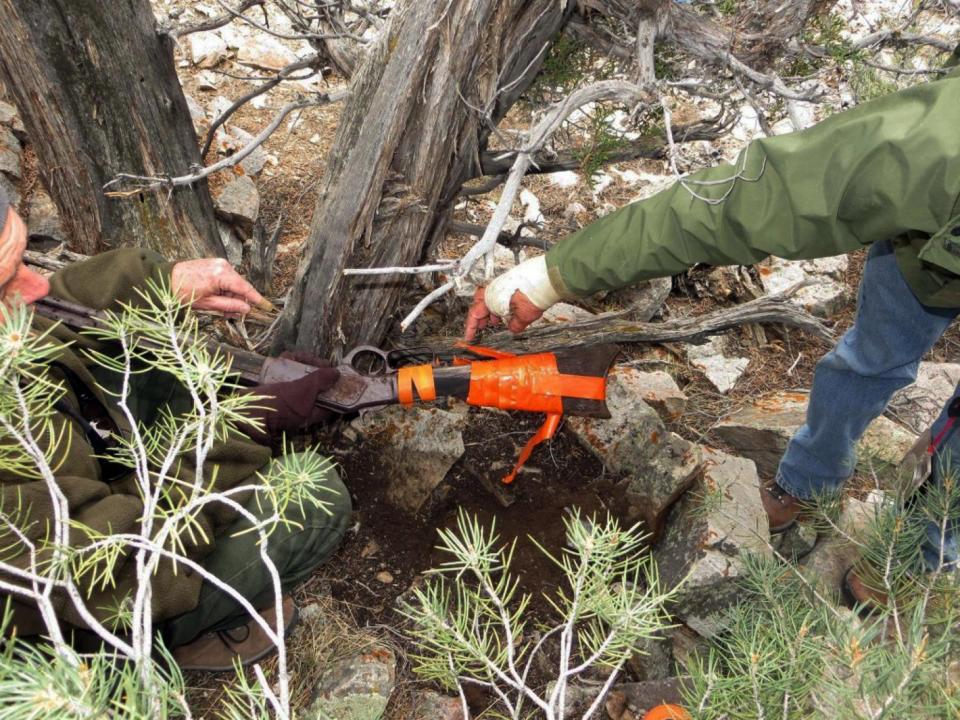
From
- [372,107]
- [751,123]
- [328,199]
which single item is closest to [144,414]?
[328,199]

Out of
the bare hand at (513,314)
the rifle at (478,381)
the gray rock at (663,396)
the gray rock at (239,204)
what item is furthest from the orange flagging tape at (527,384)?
the gray rock at (239,204)

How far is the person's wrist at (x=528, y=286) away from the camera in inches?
89.4

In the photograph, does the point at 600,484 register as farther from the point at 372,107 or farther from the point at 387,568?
the point at 372,107

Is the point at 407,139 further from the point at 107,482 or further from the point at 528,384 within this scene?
the point at 107,482

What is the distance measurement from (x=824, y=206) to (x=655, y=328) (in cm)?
157

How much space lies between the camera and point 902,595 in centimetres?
177

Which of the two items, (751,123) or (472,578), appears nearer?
(472,578)

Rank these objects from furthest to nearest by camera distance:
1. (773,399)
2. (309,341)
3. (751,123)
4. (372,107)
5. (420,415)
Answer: (751,123), (773,399), (420,415), (309,341), (372,107)

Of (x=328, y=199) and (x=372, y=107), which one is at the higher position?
(x=372, y=107)

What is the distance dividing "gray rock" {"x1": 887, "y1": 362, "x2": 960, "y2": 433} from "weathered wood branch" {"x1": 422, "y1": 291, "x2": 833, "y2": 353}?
484 millimetres

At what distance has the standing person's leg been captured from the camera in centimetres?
207

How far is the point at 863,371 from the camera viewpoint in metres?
2.23

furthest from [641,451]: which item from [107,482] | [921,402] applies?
[107,482]

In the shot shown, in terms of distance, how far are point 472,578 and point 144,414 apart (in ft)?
4.54
